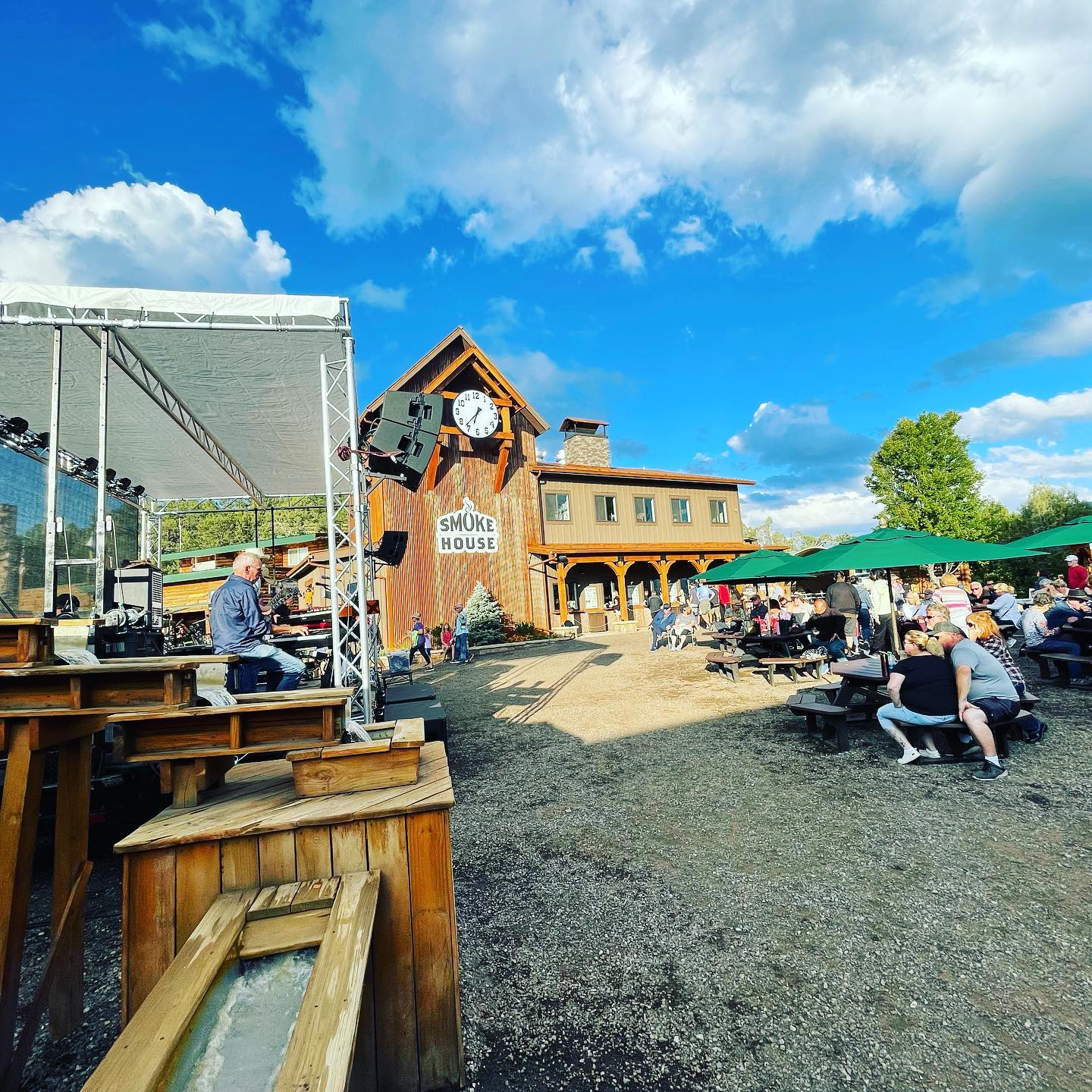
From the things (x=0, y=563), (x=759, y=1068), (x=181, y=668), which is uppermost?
(x=0, y=563)

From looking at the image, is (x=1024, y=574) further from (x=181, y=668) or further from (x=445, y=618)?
(x=181, y=668)

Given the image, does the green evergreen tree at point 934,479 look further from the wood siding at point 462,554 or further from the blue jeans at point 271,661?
the blue jeans at point 271,661

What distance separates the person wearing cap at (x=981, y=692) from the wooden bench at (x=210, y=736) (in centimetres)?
526

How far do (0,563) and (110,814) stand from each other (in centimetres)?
924

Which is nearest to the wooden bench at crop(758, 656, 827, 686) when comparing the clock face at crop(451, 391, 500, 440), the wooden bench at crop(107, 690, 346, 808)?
the wooden bench at crop(107, 690, 346, 808)

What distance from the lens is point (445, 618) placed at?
20016 mm

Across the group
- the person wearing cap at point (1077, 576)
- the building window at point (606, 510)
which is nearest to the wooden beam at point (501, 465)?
the building window at point (606, 510)

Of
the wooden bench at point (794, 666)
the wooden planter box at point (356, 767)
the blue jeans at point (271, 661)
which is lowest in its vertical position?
the wooden bench at point (794, 666)

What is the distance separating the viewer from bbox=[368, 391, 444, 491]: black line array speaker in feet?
26.5

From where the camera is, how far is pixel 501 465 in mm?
21422

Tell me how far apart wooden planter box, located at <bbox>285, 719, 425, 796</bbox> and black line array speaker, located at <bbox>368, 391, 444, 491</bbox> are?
20.5 ft

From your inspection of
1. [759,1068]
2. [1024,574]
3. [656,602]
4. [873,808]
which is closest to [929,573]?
[1024,574]

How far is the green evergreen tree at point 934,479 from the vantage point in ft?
99.0

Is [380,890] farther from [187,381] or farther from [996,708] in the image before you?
[187,381]
